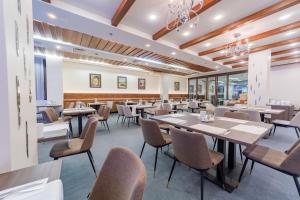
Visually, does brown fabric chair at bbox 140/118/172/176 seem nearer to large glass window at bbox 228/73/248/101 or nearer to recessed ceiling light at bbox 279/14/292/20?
recessed ceiling light at bbox 279/14/292/20

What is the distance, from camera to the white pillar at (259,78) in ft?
15.8

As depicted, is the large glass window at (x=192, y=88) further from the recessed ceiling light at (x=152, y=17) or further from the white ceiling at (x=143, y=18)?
the recessed ceiling light at (x=152, y=17)

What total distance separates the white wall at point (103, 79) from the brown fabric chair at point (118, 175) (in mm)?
7582

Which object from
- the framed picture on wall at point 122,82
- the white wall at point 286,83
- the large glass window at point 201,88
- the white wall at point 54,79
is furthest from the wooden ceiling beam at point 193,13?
the large glass window at point 201,88

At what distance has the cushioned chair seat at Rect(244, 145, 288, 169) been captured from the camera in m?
1.42

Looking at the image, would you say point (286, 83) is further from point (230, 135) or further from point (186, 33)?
point (230, 135)

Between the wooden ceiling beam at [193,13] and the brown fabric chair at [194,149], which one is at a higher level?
the wooden ceiling beam at [193,13]

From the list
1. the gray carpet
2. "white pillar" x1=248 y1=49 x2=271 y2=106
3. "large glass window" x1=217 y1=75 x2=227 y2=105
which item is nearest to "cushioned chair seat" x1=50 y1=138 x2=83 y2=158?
the gray carpet

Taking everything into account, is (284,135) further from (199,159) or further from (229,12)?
(199,159)

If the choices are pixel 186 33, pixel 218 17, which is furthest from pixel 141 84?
pixel 218 17

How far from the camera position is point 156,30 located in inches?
141

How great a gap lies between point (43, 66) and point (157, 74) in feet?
23.0

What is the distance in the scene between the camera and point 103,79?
827cm

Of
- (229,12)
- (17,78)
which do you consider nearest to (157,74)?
(229,12)
